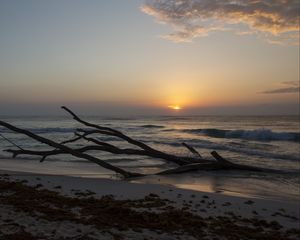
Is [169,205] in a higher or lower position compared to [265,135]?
lower

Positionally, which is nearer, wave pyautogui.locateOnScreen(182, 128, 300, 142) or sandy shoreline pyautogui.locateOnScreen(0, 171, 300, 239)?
sandy shoreline pyautogui.locateOnScreen(0, 171, 300, 239)

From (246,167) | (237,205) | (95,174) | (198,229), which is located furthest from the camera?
(246,167)

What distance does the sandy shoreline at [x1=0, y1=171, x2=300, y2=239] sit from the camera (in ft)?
14.4

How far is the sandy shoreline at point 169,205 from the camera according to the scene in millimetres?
4395

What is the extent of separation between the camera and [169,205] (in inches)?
238

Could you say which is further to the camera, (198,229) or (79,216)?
(79,216)

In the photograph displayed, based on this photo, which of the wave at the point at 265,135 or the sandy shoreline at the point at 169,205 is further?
the wave at the point at 265,135

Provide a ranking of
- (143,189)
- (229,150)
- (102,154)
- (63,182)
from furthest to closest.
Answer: (229,150) < (102,154) < (63,182) < (143,189)

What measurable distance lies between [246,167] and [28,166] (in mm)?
7014

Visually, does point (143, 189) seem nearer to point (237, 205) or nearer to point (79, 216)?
point (237, 205)

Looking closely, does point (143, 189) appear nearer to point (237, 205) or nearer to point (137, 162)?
point (237, 205)

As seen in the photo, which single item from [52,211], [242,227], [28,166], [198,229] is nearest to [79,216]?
[52,211]

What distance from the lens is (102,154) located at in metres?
14.8

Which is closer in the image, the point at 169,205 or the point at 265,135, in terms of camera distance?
the point at 169,205
